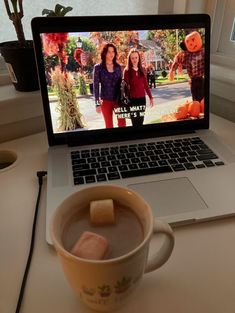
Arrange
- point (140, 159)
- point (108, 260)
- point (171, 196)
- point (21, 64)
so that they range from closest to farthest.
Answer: point (108, 260), point (171, 196), point (140, 159), point (21, 64)

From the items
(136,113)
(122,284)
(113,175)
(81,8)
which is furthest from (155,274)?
(81,8)

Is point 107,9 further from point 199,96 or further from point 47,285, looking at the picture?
point 47,285

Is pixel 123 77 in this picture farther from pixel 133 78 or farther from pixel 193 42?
pixel 193 42

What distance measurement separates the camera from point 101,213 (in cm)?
32

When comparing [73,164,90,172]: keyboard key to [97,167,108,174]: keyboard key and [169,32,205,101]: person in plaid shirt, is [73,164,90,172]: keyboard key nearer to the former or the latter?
[97,167,108,174]: keyboard key

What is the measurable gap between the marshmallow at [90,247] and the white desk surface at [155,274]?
0.09 m

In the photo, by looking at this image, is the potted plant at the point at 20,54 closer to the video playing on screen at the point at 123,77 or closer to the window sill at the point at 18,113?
the window sill at the point at 18,113

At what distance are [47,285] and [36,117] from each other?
0.53 m

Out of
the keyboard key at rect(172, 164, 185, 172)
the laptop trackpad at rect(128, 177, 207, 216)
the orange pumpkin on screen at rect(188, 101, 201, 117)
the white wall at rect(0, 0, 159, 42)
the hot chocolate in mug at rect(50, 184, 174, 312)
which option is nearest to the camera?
the hot chocolate in mug at rect(50, 184, 174, 312)

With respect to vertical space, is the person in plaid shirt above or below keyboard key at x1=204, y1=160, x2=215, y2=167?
above

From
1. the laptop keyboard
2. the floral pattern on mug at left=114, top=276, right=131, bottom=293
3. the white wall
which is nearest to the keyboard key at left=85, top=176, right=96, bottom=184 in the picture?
the laptop keyboard

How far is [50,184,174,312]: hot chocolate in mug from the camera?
0.27 m

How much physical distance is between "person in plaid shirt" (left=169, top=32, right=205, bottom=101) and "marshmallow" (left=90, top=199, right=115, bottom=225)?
1.46ft

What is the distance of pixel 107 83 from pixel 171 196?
0.98 ft
